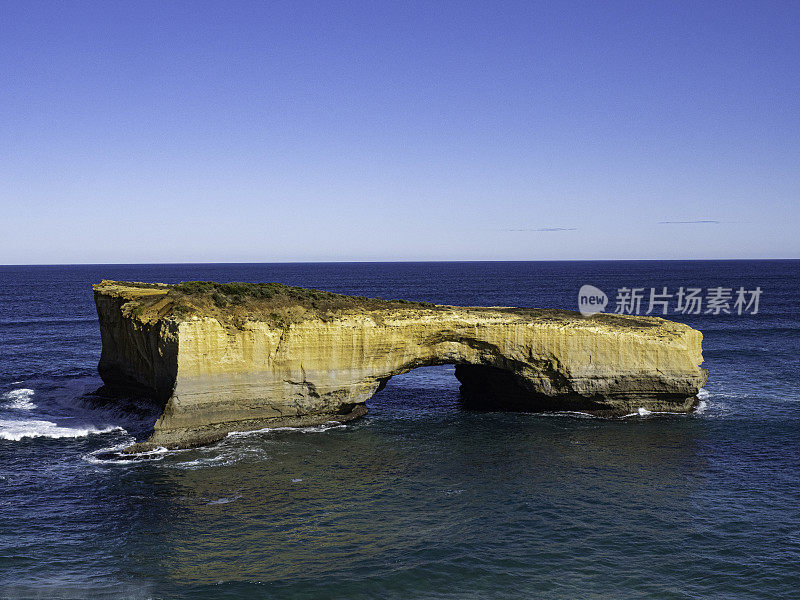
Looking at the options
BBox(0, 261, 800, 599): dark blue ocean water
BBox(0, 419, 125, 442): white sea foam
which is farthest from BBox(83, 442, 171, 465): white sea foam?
BBox(0, 419, 125, 442): white sea foam

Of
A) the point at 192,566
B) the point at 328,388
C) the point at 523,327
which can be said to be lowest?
the point at 192,566

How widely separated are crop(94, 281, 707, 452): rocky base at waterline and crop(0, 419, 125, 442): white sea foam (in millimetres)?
3433

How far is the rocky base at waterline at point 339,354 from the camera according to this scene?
92.4 feet

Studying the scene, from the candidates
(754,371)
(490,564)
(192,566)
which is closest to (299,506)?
(192,566)

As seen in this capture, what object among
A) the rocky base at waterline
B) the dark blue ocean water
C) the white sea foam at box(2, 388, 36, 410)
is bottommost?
the dark blue ocean water

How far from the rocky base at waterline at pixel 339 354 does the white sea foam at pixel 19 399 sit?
16.4ft

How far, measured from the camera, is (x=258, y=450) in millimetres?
27000

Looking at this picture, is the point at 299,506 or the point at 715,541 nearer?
the point at 715,541

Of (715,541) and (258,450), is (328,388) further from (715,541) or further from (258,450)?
(715,541)

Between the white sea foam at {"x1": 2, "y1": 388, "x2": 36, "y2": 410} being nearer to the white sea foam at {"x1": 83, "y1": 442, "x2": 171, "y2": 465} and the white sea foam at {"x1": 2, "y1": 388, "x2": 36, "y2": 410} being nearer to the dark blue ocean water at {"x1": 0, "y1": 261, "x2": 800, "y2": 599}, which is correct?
the dark blue ocean water at {"x1": 0, "y1": 261, "x2": 800, "y2": 599}

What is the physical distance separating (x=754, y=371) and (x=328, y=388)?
29.6 meters

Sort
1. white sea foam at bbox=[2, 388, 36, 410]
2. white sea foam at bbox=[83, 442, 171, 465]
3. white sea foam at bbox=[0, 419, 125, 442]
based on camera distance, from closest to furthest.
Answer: white sea foam at bbox=[83, 442, 171, 465]
white sea foam at bbox=[0, 419, 125, 442]
white sea foam at bbox=[2, 388, 36, 410]

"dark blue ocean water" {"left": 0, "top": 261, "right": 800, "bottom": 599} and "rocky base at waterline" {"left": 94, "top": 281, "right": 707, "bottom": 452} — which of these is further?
"rocky base at waterline" {"left": 94, "top": 281, "right": 707, "bottom": 452}

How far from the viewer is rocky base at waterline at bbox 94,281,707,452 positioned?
28.2m
